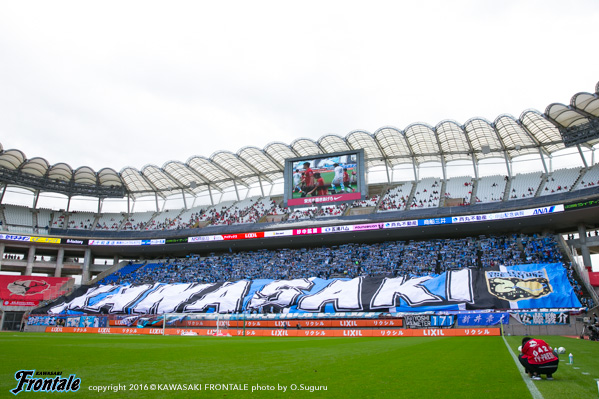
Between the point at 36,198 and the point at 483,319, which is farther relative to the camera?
the point at 36,198

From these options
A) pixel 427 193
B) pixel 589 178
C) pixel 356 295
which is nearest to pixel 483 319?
pixel 356 295

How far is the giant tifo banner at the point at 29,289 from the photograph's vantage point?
47.9 meters

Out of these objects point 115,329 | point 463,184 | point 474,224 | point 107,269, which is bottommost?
point 115,329

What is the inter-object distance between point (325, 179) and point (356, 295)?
482 inches

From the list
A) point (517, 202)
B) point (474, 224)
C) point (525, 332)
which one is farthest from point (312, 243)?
point (525, 332)

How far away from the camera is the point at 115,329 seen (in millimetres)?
36312

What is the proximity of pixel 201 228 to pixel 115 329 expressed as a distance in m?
20.3

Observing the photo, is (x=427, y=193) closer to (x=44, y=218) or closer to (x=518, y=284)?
(x=518, y=284)

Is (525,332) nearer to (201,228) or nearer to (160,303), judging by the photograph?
(160,303)

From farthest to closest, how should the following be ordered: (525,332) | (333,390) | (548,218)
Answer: (548,218) < (525,332) < (333,390)

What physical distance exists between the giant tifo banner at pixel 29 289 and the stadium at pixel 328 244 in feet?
0.66

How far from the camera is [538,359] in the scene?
787cm

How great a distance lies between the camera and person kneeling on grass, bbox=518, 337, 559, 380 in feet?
25.5

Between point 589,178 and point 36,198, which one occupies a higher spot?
point 36,198
